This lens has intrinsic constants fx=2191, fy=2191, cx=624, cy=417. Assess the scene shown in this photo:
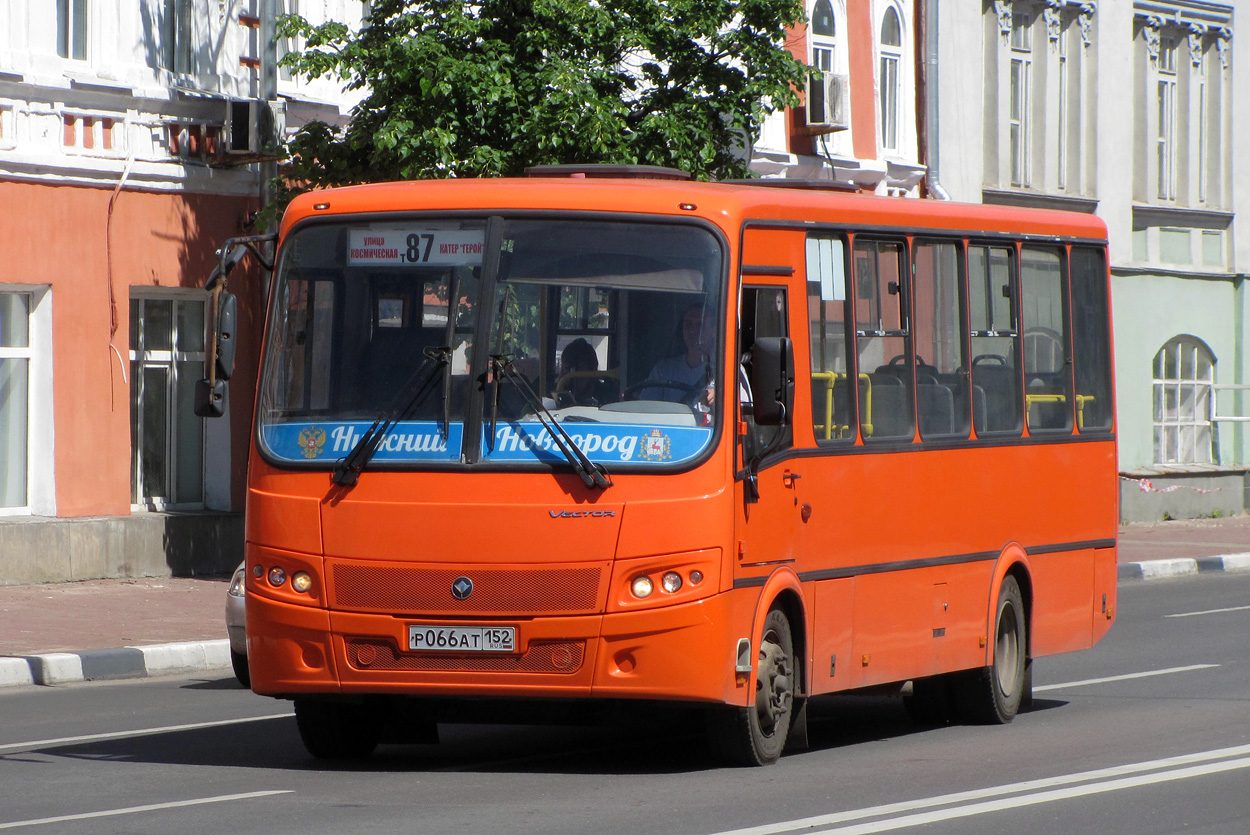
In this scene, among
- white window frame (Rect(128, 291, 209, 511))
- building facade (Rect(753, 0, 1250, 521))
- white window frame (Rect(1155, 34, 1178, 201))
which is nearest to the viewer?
white window frame (Rect(128, 291, 209, 511))

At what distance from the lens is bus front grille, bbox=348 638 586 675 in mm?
8828

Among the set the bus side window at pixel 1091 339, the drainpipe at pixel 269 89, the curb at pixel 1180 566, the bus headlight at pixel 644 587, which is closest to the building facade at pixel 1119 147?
the curb at pixel 1180 566

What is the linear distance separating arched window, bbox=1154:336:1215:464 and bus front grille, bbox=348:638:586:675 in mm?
26001

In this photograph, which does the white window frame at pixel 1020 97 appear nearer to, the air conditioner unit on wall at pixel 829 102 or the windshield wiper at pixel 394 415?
the air conditioner unit on wall at pixel 829 102

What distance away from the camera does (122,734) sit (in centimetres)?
1089

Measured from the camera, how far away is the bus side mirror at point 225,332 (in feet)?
30.5

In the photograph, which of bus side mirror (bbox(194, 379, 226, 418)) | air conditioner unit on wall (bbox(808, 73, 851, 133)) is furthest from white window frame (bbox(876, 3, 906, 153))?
bus side mirror (bbox(194, 379, 226, 418))

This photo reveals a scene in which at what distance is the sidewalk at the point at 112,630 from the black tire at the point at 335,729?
15.0 ft

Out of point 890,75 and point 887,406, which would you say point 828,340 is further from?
point 890,75

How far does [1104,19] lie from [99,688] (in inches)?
924

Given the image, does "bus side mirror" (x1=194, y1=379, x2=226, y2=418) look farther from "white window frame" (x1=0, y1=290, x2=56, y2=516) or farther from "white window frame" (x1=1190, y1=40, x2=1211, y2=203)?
"white window frame" (x1=1190, y1=40, x2=1211, y2=203)

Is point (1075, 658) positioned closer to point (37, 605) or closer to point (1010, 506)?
point (1010, 506)

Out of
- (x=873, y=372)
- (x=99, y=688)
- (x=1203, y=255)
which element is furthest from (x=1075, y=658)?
(x=1203, y=255)

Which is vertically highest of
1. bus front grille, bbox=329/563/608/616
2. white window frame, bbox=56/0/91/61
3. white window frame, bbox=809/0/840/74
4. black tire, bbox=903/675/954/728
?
white window frame, bbox=809/0/840/74
